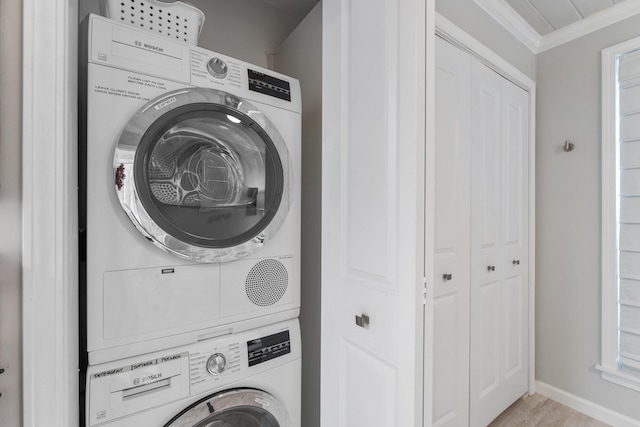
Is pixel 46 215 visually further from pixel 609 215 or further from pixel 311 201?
pixel 609 215

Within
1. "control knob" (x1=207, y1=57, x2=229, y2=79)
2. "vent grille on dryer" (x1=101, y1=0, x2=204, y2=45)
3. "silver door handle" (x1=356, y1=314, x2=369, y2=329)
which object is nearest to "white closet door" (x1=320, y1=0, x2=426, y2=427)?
"silver door handle" (x1=356, y1=314, x2=369, y2=329)

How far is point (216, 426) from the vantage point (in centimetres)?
102

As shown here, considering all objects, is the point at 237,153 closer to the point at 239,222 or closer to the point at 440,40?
the point at 239,222

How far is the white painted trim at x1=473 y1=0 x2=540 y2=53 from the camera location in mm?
764

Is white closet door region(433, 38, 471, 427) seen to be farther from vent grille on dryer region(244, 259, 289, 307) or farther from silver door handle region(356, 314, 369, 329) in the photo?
vent grille on dryer region(244, 259, 289, 307)

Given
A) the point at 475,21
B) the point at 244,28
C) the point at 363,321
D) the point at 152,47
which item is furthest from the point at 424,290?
the point at 244,28

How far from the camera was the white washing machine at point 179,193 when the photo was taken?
2.72 feet

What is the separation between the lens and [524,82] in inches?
32.1

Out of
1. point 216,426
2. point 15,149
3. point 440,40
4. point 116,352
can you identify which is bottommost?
point 216,426

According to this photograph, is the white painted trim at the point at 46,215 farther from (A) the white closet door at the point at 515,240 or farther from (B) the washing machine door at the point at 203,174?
(A) the white closet door at the point at 515,240

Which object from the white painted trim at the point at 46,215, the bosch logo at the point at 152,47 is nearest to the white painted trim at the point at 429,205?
the bosch logo at the point at 152,47

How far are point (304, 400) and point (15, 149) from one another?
1.51 meters

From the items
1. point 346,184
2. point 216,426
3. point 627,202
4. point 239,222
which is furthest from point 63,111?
point 627,202

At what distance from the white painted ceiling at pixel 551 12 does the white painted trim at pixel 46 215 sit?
1.20m
